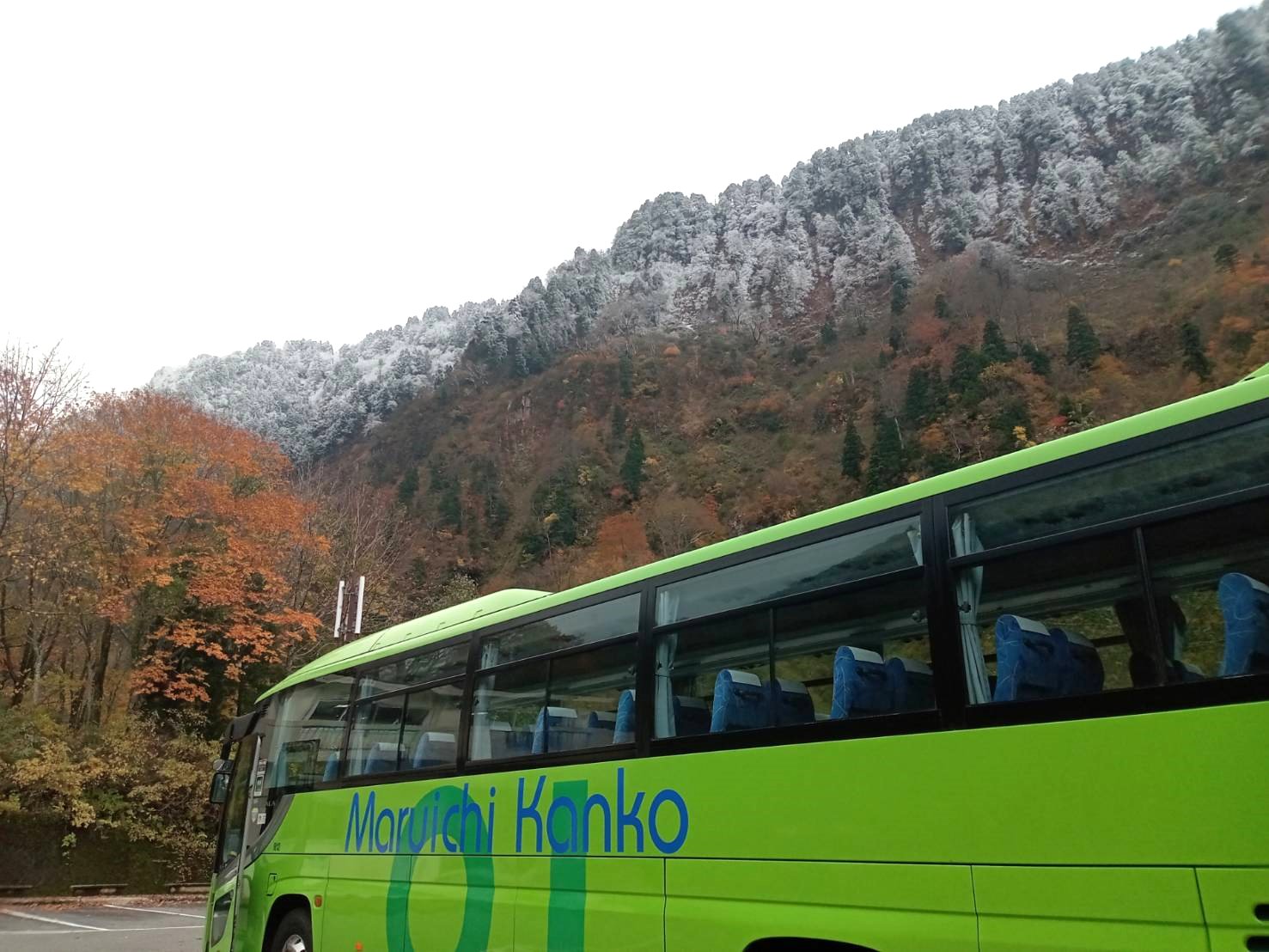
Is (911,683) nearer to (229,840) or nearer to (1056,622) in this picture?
(1056,622)

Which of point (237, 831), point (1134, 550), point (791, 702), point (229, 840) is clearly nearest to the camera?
point (1134, 550)

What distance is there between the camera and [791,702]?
446 centimetres

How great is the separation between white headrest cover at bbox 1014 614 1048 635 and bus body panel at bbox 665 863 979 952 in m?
0.94

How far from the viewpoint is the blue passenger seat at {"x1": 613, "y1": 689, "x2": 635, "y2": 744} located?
524 centimetres

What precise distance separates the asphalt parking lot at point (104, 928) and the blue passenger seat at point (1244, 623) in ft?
45.7

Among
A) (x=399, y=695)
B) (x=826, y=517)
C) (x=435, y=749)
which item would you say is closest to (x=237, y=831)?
(x=399, y=695)

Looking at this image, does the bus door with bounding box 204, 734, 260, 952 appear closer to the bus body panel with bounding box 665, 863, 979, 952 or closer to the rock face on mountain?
the bus body panel with bounding box 665, 863, 979, 952

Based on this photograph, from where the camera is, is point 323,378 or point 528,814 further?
point 323,378

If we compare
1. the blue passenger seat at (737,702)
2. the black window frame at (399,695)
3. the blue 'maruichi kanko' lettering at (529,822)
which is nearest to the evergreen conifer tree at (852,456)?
the black window frame at (399,695)

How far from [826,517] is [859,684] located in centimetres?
85

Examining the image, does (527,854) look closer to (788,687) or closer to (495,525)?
(788,687)

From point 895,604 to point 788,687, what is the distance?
0.73m

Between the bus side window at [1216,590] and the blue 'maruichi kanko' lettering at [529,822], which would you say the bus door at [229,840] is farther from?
the bus side window at [1216,590]

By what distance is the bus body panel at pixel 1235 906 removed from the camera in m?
2.70
